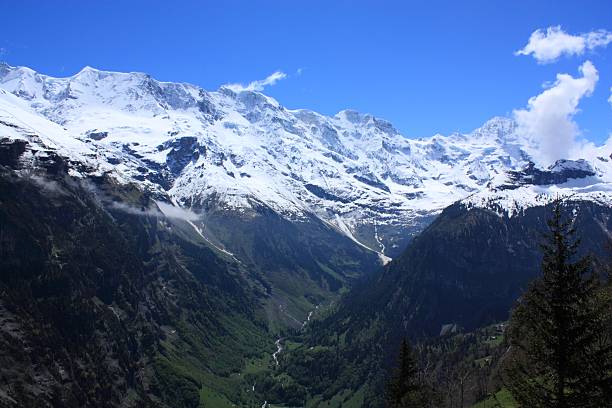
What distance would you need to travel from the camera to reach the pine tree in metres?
34.2

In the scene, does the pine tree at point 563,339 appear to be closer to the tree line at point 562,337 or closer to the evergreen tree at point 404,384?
the tree line at point 562,337

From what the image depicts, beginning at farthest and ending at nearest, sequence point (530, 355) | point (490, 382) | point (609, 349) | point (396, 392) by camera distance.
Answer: point (490, 382), point (396, 392), point (530, 355), point (609, 349)

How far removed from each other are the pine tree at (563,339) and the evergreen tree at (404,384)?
34957 mm

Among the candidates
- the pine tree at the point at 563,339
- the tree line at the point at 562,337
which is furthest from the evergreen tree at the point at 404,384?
the pine tree at the point at 563,339

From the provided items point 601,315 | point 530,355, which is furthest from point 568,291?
point 530,355

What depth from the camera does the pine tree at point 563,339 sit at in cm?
3419

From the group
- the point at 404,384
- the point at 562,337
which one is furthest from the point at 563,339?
the point at 404,384

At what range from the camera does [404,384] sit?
71.2m

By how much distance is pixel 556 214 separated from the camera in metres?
37.4

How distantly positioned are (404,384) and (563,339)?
1521 inches

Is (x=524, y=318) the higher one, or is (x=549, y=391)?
(x=524, y=318)

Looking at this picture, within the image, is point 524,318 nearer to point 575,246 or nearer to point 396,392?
point 575,246

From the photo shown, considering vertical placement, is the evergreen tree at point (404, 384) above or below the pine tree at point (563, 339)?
below

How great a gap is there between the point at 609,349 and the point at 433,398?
154 feet
